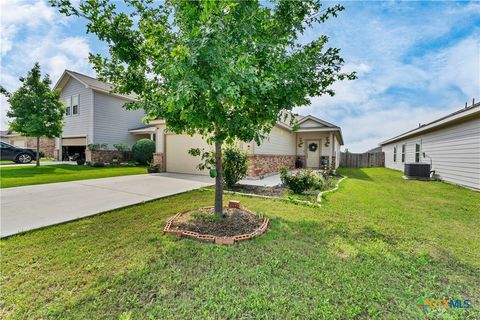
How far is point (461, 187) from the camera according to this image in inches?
346

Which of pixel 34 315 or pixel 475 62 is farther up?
pixel 475 62

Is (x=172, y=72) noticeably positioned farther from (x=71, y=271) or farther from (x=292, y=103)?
(x=71, y=271)

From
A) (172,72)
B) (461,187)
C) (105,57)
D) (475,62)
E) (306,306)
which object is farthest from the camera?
(461,187)

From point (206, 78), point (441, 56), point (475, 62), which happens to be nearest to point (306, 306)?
point (206, 78)

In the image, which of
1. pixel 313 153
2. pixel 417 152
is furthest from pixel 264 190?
pixel 417 152

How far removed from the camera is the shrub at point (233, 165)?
727cm

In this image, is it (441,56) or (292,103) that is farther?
(441,56)

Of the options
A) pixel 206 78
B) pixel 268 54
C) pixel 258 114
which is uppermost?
pixel 268 54

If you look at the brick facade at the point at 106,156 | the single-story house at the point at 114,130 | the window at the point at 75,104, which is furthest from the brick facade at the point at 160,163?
the window at the point at 75,104

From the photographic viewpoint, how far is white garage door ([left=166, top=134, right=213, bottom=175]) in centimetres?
1114

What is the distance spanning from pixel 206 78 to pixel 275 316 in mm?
2589

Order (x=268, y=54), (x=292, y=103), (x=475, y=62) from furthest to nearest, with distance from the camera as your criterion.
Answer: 1. (x=475, y=62)
2. (x=292, y=103)
3. (x=268, y=54)

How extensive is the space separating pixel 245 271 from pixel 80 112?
63.6 ft

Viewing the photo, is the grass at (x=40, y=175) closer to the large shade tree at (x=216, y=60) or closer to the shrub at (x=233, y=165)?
the shrub at (x=233, y=165)
